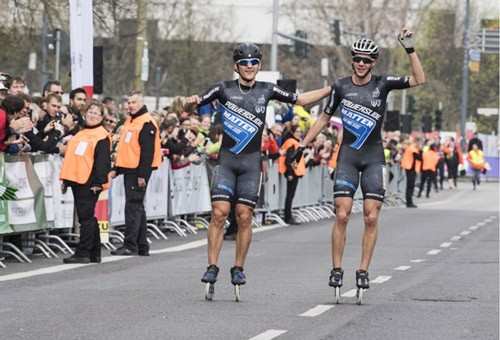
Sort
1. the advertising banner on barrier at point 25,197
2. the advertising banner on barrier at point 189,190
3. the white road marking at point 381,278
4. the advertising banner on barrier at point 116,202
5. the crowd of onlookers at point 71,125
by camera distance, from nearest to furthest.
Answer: the white road marking at point 381,278 → the crowd of onlookers at point 71,125 → the advertising banner on barrier at point 25,197 → the advertising banner on barrier at point 116,202 → the advertising banner on barrier at point 189,190

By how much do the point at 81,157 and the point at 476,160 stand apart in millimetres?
42797

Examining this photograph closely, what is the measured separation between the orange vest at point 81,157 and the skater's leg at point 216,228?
12.7 feet

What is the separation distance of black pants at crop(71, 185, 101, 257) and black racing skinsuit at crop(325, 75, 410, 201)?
4315 mm

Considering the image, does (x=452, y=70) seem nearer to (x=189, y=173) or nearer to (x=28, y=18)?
(x=28, y=18)

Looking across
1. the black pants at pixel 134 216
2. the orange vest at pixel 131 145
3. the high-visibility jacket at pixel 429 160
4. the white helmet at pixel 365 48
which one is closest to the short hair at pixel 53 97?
the orange vest at pixel 131 145

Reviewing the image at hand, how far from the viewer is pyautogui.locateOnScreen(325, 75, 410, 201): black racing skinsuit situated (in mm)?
12961

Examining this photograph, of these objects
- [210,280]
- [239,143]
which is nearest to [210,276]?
[210,280]

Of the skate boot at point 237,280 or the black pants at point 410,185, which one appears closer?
the skate boot at point 237,280

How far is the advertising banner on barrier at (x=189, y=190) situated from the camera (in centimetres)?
2322

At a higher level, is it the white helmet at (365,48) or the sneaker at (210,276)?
the white helmet at (365,48)

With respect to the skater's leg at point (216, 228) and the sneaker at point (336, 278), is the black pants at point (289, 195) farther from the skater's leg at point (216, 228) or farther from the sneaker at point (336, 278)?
the sneaker at point (336, 278)

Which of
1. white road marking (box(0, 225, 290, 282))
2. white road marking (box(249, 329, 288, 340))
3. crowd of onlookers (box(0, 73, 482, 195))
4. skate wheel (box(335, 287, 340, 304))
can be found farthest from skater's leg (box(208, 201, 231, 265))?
white road marking (box(0, 225, 290, 282))

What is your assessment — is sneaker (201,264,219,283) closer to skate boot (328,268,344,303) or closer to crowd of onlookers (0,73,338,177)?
skate boot (328,268,344,303)

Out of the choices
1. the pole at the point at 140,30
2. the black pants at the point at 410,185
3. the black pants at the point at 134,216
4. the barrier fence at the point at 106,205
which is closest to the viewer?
the barrier fence at the point at 106,205
